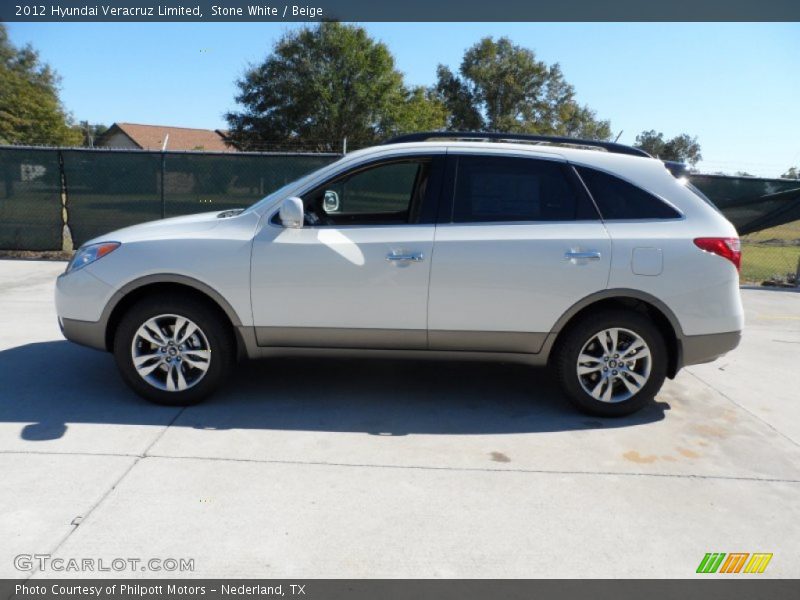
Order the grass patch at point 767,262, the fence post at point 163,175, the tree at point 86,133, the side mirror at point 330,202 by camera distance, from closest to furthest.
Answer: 1. the side mirror at point 330,202
2. the fence post at point 163,175
3. the grass patch at point 767,262
4. the tree at point 86,133

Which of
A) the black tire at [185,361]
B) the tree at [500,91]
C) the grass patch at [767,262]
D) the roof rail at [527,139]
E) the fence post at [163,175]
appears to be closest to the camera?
the black tire at [185,361]

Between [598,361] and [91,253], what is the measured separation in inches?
141

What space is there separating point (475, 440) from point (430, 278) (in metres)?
1.09

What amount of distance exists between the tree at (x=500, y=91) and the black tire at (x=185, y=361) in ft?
159

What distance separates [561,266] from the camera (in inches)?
167

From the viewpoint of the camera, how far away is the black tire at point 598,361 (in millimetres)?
4348

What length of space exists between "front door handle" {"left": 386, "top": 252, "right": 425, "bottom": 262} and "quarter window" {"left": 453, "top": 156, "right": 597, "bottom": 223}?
1.23ft

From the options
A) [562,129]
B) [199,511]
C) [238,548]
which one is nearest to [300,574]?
[238,548]

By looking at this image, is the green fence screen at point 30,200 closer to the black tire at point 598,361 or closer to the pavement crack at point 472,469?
the pavement crack at point 472,469

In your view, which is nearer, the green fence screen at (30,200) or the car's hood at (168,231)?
the car's hood at (168,231)

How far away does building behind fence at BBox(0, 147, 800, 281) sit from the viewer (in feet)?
35.0

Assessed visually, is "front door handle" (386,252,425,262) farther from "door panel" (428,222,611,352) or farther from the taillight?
the taillight

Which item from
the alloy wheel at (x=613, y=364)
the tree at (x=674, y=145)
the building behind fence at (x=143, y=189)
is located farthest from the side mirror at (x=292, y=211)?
the tree at (x=674, y=145)
